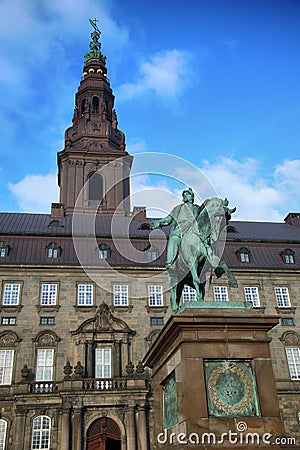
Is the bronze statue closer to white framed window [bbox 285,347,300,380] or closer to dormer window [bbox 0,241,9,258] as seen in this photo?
white framed window [bbox 285,347,300,380]

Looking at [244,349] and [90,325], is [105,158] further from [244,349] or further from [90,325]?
[244,349]

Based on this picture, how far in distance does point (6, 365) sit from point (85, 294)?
6.62 metres

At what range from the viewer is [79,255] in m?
34.7

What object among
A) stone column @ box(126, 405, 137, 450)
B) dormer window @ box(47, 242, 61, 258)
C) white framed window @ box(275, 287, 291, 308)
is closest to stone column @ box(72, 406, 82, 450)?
stone column @ box(126, 405, 137, 450)

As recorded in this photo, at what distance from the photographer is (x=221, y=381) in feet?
33.4

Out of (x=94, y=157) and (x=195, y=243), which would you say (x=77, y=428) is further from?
(x=94, y=157)

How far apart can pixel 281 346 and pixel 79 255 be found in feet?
49.1

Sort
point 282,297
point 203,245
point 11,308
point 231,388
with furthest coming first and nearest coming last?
point 282,297 → point 11,308 → point 203,245 → point 231,388

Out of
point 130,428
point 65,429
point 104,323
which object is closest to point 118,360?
point 104,323

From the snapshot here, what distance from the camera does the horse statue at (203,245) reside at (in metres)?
12.4

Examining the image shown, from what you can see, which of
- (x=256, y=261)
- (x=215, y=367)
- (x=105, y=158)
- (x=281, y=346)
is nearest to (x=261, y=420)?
(x=215, y=367)

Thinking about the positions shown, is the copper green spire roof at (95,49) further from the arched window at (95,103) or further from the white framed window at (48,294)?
the white framed window at (48,294)

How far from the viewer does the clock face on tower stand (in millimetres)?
9961

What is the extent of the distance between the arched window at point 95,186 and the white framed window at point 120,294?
13.0 metres
